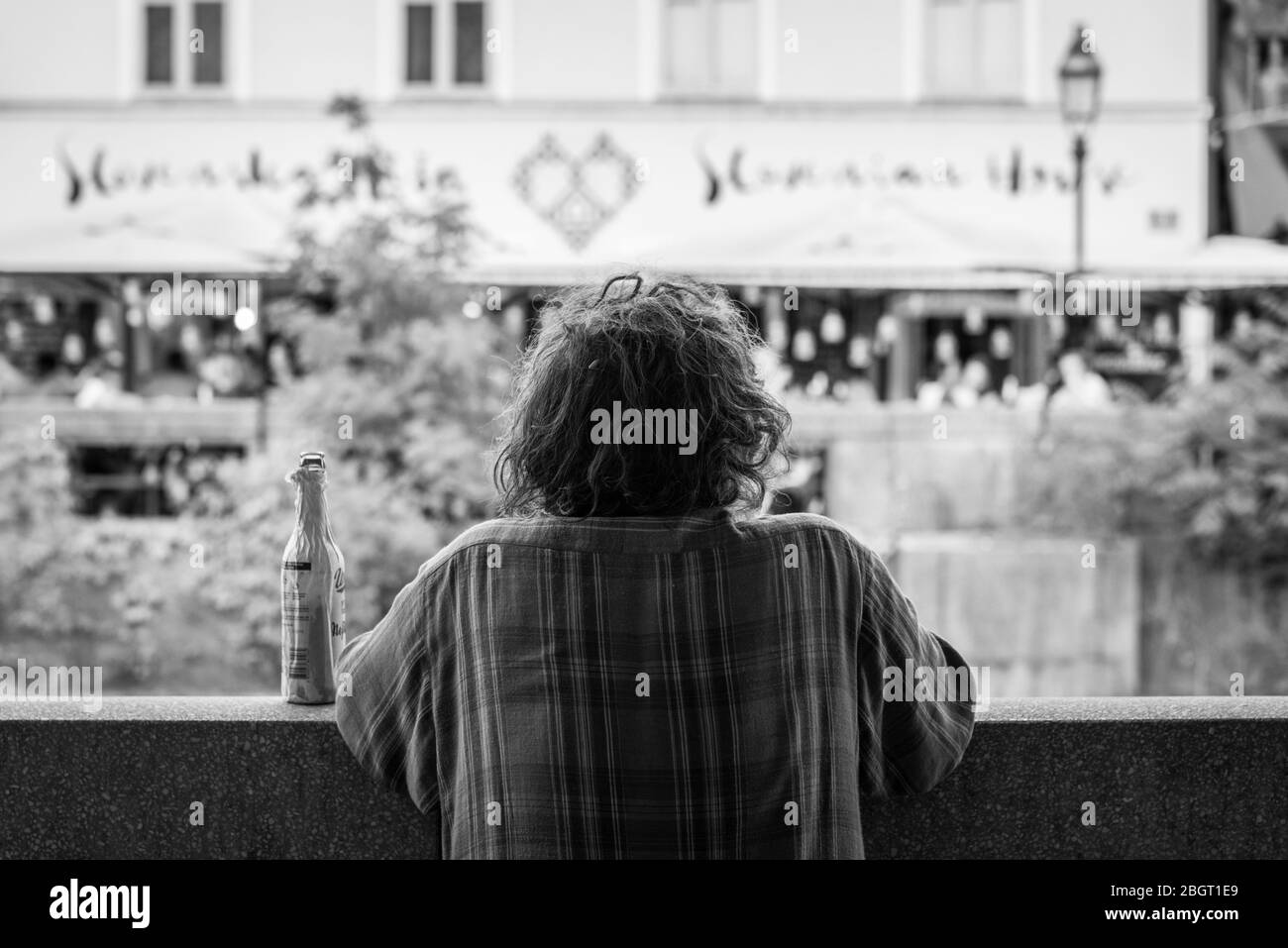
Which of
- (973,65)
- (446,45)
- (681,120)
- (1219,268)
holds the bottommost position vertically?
(1219,268)

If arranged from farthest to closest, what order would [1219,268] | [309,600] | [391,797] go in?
[1219,268] → [309,600] → [391,797]

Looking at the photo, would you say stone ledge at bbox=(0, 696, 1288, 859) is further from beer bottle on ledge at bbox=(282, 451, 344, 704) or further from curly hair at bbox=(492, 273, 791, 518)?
curly hair at bbox=(492, 273, 791, 518)

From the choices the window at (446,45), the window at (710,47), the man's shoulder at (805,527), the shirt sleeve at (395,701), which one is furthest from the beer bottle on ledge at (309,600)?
the window at (446,45)

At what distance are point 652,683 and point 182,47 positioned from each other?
14.0m

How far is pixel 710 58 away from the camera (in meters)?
14.1

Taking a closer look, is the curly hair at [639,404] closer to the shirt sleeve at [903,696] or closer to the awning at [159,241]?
the shirt sleeve at [903,696]

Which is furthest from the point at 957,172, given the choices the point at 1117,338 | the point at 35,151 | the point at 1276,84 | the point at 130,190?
the point at 35,151

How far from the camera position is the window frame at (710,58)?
550 inches

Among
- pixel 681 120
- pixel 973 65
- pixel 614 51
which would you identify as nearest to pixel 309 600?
pixel 681 120

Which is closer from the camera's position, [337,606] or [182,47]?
[337,606]

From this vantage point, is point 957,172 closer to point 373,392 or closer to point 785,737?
point 373,392

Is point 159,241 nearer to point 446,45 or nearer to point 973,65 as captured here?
point 446,45

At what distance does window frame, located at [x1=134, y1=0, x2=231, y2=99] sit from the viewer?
14.0 m

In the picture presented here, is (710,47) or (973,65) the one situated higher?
(710,47)
